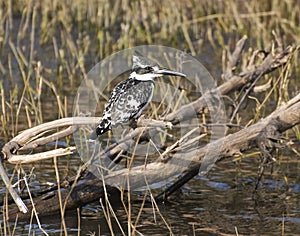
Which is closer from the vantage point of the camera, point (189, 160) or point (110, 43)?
point (189, 160)

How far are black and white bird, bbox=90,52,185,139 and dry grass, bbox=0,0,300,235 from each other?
14.8ft

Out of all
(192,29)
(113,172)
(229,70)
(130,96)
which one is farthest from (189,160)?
(192,29)

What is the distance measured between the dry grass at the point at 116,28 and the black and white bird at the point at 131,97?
4.51 metres

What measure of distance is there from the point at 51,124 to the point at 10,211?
89cm

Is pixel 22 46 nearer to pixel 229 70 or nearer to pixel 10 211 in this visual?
pixel 229 70

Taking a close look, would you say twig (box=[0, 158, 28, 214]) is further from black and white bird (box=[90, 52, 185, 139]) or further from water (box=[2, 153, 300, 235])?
black and white bird (box=[90, 52, 185, 139])

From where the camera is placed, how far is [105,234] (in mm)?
5625

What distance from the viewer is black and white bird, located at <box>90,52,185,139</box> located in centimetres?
510

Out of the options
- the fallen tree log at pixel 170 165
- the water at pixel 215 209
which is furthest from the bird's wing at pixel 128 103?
the fallen tree log at pixel 170 165

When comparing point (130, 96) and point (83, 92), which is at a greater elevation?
point (130, 96)

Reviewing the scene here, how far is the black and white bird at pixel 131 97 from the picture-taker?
510 centimetres

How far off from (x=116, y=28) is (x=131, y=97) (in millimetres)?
6199

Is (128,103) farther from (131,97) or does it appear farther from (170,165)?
(170,165)

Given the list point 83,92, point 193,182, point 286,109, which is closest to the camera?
point 286,109
